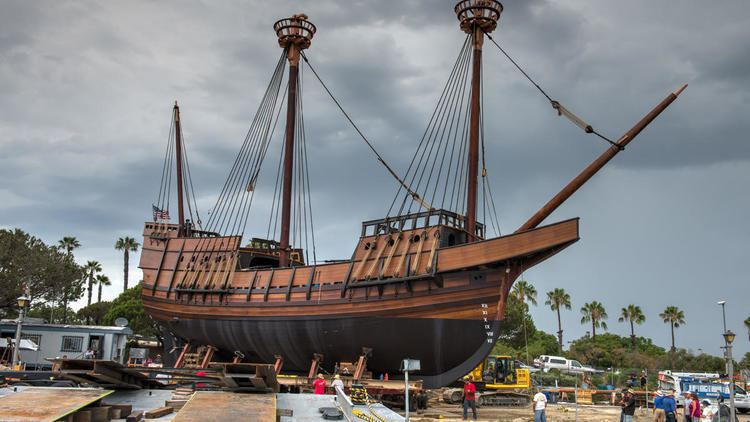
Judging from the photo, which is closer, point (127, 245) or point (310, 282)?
point (310, 282)

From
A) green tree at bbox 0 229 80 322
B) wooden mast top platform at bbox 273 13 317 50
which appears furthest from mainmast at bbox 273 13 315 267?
green tree at bbox 0 229 80 322

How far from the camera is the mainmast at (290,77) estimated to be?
118 feet

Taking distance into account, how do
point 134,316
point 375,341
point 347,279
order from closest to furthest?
1. point 375,341
2. point 347,279
3. point 134,316

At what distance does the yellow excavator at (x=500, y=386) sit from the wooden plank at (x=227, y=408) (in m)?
18.7

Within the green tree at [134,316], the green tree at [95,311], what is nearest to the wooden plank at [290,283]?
the green tree at [134,316]

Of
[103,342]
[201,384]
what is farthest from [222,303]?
[201,384]

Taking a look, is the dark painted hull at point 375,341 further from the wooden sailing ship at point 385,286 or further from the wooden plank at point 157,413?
the wooden plank at point 157,413

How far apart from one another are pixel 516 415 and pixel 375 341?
20.4 ft

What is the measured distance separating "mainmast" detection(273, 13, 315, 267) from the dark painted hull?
20.1 feet

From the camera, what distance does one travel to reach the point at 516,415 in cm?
2388

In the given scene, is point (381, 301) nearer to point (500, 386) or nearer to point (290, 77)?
point (500, 386)

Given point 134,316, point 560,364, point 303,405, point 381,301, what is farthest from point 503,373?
point 134,316

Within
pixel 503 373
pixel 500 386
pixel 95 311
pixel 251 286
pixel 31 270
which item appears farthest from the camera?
pixel 95 311

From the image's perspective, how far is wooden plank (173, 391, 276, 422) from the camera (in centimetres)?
728
